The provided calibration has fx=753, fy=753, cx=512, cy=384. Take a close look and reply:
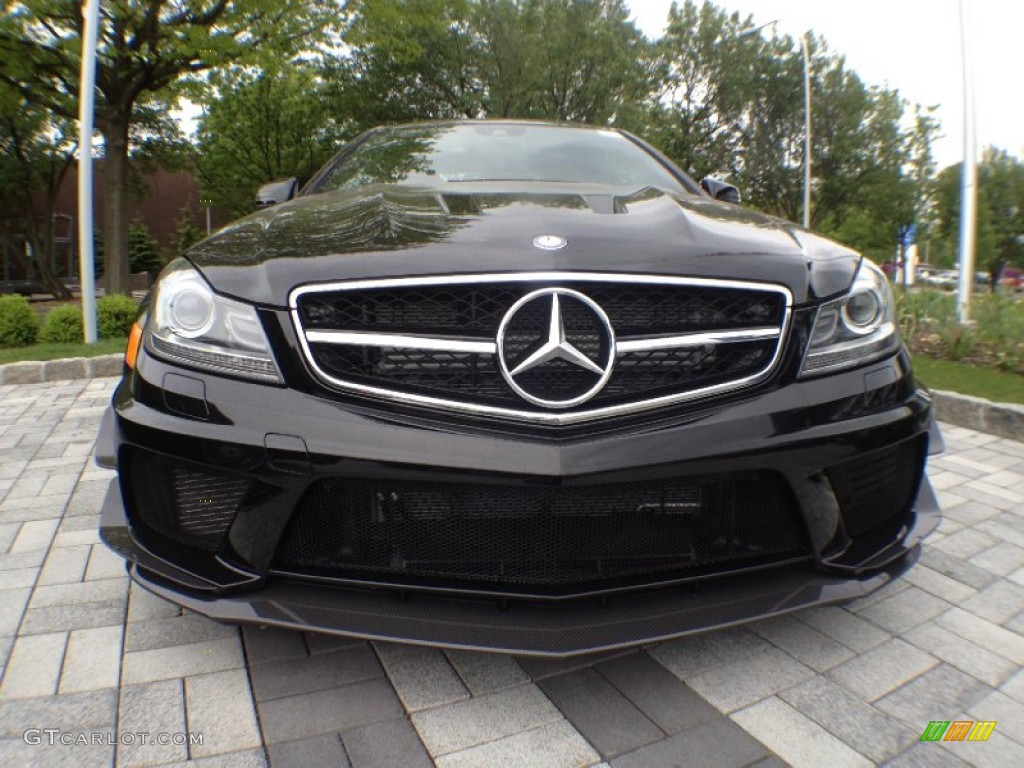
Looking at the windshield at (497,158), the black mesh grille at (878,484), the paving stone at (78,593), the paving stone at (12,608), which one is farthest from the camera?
the windshield at (497,158)

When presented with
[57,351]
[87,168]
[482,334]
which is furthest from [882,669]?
[87,168]

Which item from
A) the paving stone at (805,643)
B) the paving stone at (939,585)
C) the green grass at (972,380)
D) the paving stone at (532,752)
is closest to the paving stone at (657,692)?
the paving stone at (532,752)

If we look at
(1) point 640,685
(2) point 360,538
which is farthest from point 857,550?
(2) point 360,538

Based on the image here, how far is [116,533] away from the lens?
187 cm

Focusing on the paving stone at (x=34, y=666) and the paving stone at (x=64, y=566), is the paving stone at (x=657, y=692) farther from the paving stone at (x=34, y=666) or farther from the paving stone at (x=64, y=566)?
the paving stone at (x=64, y=566)

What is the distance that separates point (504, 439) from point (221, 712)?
0.93m

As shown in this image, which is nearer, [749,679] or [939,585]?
[749,679]

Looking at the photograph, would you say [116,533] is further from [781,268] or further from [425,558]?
[781,268]

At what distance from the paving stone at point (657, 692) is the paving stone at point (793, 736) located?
95 millimetres

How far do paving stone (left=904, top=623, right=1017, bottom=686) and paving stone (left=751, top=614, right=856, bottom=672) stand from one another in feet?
0.79

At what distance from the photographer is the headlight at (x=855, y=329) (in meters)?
1.80

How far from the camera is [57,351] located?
7.38m

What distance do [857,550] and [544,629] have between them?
0.81 m

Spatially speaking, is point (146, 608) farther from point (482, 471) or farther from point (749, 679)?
point (749, 679)
